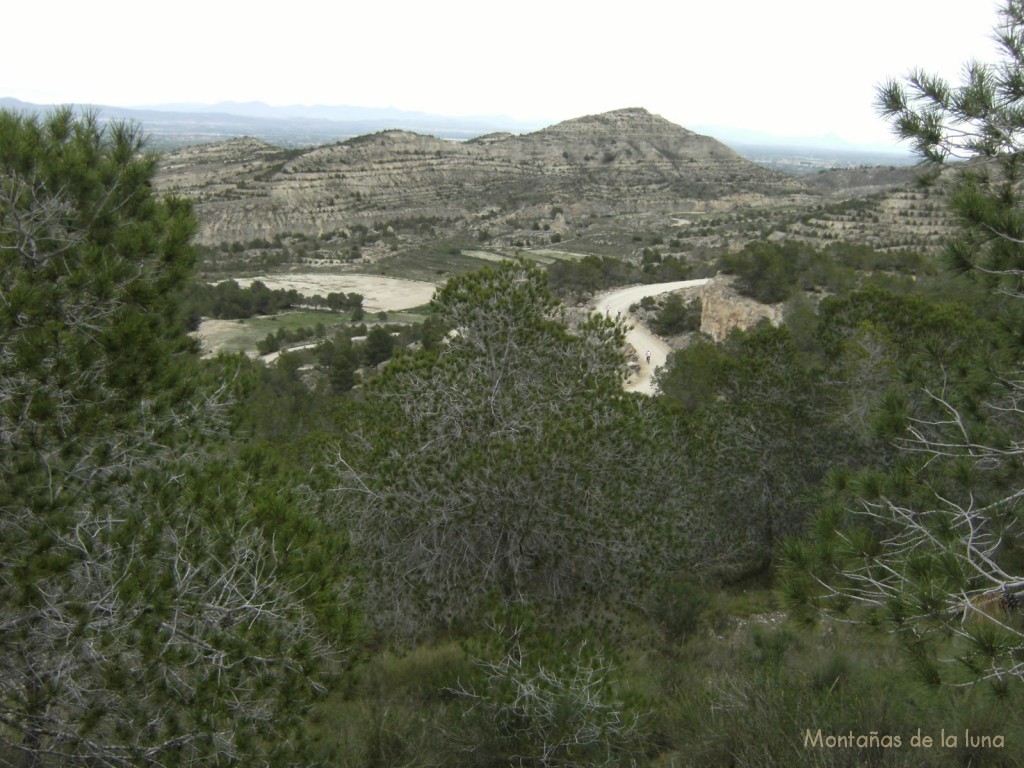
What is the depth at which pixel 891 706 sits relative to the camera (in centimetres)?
425

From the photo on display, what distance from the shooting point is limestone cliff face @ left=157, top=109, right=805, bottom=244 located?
2719 inches

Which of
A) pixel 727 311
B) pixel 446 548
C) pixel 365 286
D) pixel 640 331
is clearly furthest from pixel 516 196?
pixel 446 548

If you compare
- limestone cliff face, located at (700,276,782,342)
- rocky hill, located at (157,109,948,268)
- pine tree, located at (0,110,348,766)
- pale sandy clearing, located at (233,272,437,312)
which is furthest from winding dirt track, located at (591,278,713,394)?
pine tree, located at (0,110,348,766)

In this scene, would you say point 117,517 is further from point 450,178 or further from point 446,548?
point 450,178

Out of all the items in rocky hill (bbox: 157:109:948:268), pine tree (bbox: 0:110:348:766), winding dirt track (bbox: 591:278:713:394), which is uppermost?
rocky hill (bbox: 157:109:948:268)

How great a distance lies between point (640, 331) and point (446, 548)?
25.1 metres

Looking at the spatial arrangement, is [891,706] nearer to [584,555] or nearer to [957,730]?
[957,730]

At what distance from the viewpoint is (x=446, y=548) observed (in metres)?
6.99

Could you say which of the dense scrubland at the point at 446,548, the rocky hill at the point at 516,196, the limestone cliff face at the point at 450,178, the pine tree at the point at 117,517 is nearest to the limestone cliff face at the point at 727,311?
the rocky hill at the point at 516,196

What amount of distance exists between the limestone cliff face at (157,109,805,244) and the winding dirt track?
1461 inches

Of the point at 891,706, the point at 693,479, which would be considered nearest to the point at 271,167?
the point at 693,479

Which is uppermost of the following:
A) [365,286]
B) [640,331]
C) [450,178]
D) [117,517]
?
[450,178]

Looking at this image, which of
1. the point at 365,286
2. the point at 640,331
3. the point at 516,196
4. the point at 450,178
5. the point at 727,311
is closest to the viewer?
the point at 727,311

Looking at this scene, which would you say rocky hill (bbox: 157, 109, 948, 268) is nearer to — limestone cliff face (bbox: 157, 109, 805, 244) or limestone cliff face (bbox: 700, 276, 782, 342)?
limestone cliff face (bbox: 157, 109, 805, 244)
